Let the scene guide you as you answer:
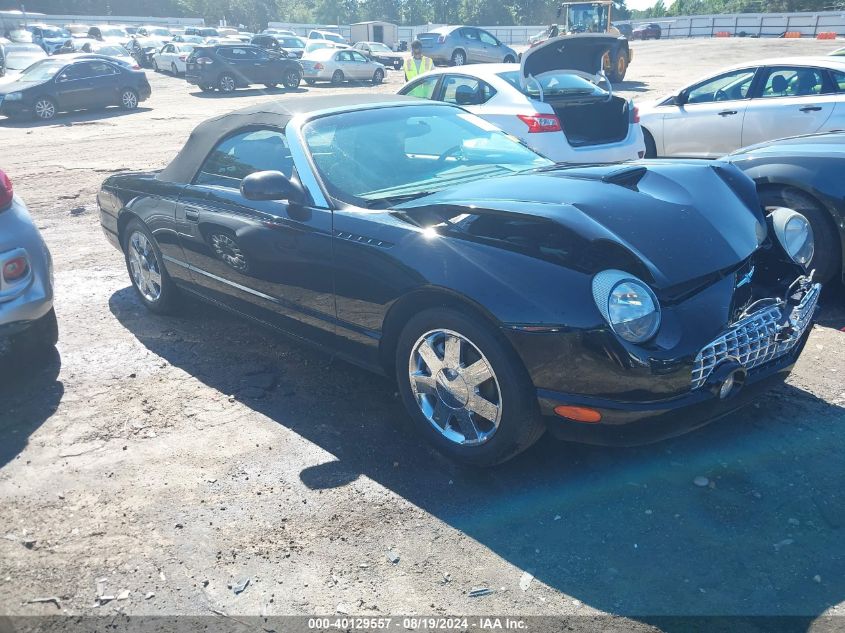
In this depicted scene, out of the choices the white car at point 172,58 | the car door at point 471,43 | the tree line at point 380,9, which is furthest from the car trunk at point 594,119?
the tree line at point 380,9

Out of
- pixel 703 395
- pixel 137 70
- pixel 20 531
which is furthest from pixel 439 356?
pixel 137 70

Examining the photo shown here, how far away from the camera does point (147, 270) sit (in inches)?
216

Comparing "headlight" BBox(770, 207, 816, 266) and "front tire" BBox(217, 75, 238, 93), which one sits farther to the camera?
"front tire" BBox(217, 75, 238, 93)

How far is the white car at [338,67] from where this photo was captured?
27703 millimetres

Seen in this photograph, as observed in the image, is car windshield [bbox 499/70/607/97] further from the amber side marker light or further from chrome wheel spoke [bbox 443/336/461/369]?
the amber side marker light

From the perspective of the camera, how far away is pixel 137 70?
→ 67.3 feet

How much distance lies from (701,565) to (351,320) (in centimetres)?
196

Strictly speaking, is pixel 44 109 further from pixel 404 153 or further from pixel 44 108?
pixel 404 153

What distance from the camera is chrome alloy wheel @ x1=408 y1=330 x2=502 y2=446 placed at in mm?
3184

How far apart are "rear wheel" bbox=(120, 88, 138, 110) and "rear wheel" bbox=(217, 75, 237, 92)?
16.2 feet

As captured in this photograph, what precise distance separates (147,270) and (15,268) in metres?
1.23

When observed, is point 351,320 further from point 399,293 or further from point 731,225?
point 731,225

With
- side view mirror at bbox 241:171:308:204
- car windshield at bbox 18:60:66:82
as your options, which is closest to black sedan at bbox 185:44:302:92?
car windshield at bbox 18:60:66:82

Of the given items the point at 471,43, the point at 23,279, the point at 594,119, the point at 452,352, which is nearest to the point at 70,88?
the point at 594,119
